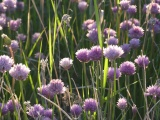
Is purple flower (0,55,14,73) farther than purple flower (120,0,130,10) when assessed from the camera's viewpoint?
No

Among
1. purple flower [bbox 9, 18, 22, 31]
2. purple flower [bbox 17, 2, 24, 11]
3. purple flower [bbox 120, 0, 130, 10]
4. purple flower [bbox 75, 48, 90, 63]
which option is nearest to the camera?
purple flower [bbox 75, 48, 90, 63]

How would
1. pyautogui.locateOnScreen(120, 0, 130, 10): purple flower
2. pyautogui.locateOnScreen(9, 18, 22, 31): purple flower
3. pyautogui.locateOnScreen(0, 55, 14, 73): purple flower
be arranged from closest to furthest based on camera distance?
pyautogui.locateOnScreen(0, 55, 14, 73): purple flower → pyautogui.locateOnScreen(120, 0, 130, 10): purple flower → pyautogui.locateOnScreen(9, 18, 22, 31): purple flower

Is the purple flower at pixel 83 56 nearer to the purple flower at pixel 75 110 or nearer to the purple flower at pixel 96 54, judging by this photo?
the purple flower at pixel 96 54

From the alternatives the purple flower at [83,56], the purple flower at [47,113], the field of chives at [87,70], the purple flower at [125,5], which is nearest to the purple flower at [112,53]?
the field of chives at [87,70]

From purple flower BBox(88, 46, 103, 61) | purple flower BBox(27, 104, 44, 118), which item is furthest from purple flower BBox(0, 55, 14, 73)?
purple flower BBox(88, 46, 103, 61)

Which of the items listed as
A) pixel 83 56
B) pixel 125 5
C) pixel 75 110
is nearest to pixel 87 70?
pixel 125 5

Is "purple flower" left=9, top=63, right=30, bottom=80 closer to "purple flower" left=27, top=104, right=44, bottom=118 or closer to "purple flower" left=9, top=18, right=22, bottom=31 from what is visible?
"purple flower" left=27, top=104, right=44, bottom=118

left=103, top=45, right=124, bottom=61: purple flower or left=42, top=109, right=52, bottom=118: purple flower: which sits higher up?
left=103, top=45, right=124, bottom=61: purple flower

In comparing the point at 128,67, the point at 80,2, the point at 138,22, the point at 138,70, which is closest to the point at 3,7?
the point at 80,2

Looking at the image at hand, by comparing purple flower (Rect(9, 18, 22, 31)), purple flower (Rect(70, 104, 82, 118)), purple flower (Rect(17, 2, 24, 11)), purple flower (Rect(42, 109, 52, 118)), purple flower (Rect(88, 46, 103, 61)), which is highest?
purple flower (Rect(17, 2, 24, 11))

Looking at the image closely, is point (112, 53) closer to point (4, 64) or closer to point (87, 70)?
point (4, 64)
